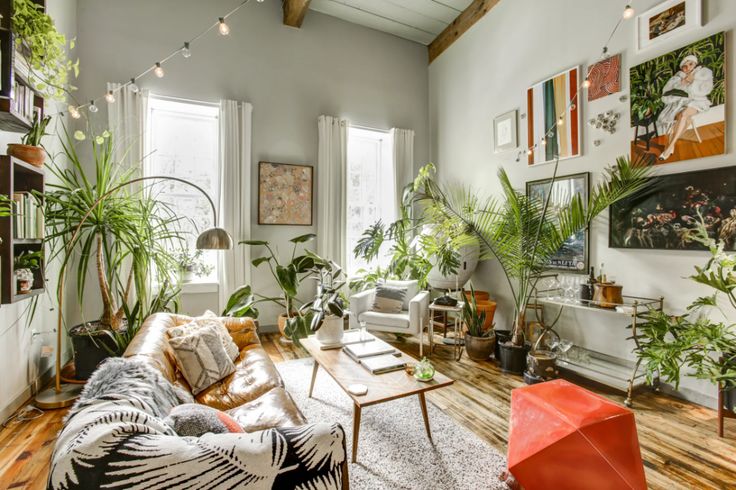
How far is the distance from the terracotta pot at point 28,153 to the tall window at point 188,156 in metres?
1.84

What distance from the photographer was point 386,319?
12.1 feet

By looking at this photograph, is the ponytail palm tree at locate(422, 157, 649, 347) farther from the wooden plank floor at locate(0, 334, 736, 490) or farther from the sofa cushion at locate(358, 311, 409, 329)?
the sofa cushion at locate(358, 311, 409, 329)

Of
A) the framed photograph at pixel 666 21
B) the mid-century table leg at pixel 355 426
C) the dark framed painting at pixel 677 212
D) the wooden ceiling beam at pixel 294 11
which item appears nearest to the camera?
the mid-century table leg at pixel 355 426

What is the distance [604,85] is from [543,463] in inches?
126

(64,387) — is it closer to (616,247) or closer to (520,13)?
→ (616,247)

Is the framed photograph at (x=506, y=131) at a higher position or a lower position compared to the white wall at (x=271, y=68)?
lower

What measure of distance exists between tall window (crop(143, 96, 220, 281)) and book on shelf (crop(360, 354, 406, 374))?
109 inches

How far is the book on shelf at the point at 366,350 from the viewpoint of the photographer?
92.4 inches

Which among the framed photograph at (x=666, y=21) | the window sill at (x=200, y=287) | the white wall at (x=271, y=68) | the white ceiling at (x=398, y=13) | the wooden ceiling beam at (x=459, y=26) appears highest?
the white ceiling at (x=398, y=13)

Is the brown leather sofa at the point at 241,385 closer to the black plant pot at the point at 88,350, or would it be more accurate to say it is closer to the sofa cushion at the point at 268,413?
the sofa cushion at the point at 268,413

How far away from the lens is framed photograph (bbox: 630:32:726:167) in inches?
96.7

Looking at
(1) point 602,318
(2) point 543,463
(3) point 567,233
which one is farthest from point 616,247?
(2) point 543,463

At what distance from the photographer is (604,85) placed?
10.2ft

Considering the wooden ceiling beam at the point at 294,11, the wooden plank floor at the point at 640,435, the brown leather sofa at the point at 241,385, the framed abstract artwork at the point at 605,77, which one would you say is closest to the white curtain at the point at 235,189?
the wooden ceiling beam at the point at 294,11
